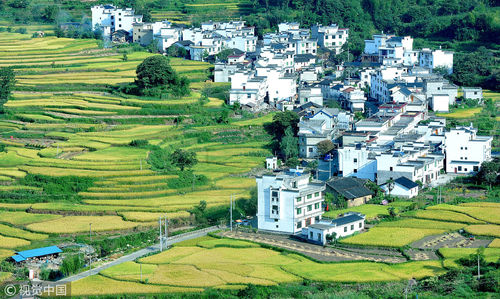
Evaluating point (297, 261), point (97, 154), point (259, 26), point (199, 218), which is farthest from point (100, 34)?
point (297, 261)

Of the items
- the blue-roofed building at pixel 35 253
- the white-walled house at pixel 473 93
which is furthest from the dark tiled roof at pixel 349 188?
the white-walled house at pixel 473 93

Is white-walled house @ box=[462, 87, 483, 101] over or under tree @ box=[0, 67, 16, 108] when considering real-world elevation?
under

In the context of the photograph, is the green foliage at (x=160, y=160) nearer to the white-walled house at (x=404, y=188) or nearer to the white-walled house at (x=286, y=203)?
the white-walled house at (x=286, y=203)

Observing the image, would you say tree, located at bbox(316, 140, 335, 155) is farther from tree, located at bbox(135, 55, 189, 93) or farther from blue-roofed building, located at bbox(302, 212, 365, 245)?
tree, located at bbox(135, 55, 189, 93)

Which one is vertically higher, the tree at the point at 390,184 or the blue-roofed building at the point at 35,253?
the tree at the point at 390,184

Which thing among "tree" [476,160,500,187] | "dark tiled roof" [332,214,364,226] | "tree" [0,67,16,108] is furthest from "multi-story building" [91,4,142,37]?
"dark tiled roof" [332,214,364,226]

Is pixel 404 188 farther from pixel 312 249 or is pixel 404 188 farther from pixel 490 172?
pixel 312 249
